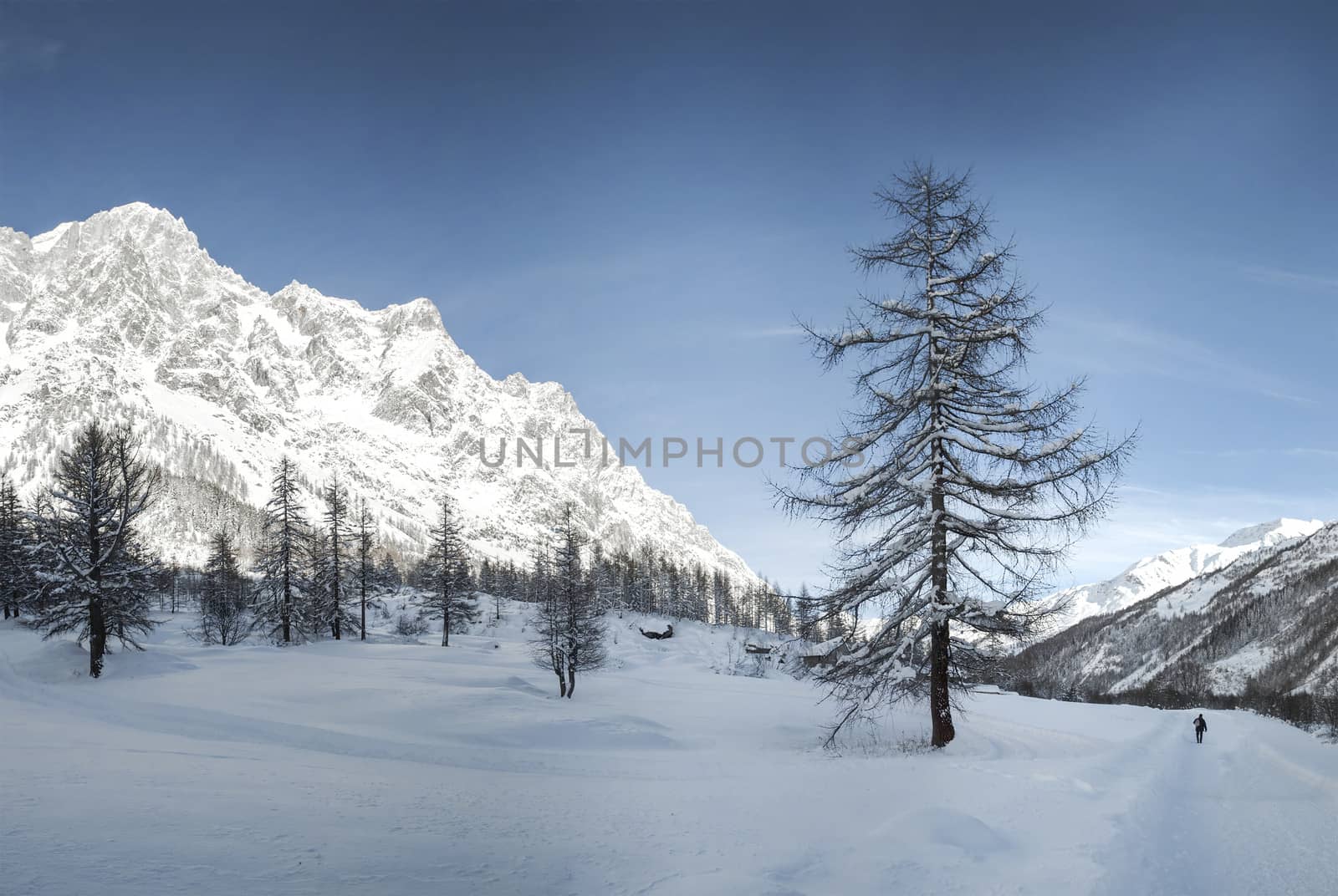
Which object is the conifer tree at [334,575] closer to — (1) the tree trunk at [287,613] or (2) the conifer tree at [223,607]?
(1) the tree trunk at [287,613]

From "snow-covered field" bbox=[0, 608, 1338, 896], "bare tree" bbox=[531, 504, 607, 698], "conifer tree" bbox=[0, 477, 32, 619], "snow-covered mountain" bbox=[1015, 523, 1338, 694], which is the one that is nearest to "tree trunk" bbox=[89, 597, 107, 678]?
"snow-covered field" bbox=[0, 608, 1338, 896]

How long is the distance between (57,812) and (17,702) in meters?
17.1

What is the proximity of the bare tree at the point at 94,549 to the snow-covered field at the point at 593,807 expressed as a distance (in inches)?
151

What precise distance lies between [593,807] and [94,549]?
1119 inches

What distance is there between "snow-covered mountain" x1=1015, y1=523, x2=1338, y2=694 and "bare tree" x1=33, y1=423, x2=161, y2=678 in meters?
106

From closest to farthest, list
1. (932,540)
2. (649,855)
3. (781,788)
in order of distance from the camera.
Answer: (649,855) → (781,788) → (932,540)

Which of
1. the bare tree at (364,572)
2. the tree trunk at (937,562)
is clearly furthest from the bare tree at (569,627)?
the tree trunk at (937,562)

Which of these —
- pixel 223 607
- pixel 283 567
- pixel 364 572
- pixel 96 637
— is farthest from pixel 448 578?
pixel 96 637

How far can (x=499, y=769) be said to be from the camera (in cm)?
1625

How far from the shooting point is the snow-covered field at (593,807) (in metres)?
6.54

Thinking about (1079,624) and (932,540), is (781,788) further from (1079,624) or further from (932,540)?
(1079,624)

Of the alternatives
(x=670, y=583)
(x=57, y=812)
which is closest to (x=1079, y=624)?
(x=670, y=583)

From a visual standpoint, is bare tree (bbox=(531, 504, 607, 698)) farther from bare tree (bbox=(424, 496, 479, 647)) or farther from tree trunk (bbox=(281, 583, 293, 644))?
bare tree (bbox=(424, 496, 479, 647))

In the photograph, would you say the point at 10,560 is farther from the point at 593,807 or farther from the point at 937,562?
the point at 937,562
